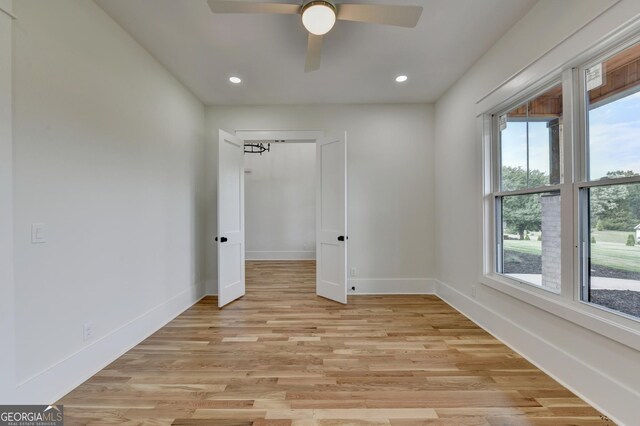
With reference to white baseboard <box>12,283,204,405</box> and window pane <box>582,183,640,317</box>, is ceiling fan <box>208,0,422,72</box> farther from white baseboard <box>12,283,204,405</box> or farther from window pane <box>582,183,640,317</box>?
white baseboard <box>12,283,204,405</box>

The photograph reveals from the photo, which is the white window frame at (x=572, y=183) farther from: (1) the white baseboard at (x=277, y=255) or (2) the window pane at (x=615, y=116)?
(1) the white baseboard at (x=277, y=255)

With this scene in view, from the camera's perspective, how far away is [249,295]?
3812 millimetres

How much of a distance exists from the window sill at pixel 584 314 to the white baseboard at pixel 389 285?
4.86 ft

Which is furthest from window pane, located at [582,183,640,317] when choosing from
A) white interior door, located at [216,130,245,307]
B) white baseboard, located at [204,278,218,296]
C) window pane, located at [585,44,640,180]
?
white baseboard, located at [204,278,218,296]

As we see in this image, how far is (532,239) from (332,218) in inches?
85.6

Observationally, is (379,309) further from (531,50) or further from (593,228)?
(531,50)

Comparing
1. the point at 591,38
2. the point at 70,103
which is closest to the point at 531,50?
the point at 591,38

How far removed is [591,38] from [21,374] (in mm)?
3953

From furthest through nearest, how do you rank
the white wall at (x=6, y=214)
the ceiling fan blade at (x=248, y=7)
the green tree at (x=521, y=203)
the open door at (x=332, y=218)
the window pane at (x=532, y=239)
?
the open door at (x=332, y=218), the green tree at (x=521, y=203), the window pane at (x=532, y=239), the ceiling fan blade at (x=248, y=7), the white wall at (x=6, y=214)

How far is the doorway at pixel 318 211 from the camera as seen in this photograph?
3406 mm

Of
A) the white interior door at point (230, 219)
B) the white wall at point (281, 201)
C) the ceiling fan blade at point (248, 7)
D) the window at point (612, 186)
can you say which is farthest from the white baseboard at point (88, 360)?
the white wall at point (281, 201)

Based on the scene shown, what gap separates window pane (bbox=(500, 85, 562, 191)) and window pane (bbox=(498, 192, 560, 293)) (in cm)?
16

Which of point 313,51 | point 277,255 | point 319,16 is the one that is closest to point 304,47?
point 313,51

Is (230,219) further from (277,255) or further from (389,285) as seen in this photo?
(277,255)
